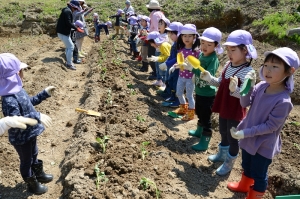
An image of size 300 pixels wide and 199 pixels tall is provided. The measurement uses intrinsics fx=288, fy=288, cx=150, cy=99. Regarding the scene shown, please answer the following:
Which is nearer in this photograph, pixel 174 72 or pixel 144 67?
pixel 174 72

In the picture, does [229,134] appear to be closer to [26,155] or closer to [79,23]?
[26,155]

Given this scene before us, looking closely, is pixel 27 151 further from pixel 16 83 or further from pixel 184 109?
pixel 184 109

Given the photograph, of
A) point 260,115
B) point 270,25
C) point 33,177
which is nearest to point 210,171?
point 260,115

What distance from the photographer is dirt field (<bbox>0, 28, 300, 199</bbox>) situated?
3547 millimetres

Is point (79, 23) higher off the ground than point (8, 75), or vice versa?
point (8, 75)

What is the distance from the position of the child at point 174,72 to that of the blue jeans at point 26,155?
3028 millimetres

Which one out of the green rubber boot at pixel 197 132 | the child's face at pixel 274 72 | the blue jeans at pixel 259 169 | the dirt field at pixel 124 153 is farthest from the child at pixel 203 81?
the child's face at pixel 274 72

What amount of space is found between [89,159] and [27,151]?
31.4 inches

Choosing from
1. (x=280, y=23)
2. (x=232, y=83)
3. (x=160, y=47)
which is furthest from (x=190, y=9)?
(x=232, y=83)

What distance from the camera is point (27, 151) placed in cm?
355

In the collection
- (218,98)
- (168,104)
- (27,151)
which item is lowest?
(168,104)

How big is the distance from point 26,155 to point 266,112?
2846 mm

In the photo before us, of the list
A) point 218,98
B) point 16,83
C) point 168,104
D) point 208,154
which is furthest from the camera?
point 168,104

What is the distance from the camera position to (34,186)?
3.76m
